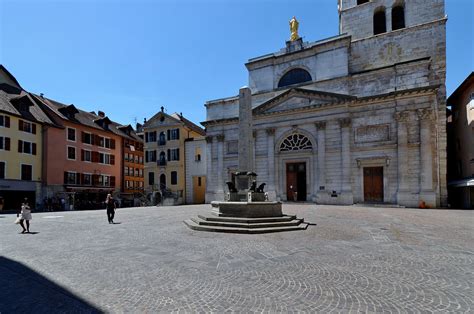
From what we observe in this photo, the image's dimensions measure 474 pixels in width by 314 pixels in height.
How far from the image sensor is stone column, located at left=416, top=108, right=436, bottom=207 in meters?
23.4

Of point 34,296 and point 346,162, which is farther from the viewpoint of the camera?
point 346,162

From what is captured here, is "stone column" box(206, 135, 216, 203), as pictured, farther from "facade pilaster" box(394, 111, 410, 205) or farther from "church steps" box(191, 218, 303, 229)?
"church steps" box(191, 218, 303, 229)

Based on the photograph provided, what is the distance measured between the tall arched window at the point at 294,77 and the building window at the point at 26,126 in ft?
96.3

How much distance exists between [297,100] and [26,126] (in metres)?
30.5

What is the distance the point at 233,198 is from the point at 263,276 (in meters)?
8.76

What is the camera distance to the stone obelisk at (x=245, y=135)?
1467 centimetres

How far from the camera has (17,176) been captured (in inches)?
1150

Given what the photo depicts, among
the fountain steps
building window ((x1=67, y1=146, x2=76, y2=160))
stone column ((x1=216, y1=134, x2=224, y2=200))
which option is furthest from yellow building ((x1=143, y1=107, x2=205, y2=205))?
the fountain steps

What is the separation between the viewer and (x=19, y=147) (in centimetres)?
2980

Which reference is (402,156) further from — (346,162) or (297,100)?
(297,100)

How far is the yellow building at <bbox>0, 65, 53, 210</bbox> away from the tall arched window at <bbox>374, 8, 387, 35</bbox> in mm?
40692

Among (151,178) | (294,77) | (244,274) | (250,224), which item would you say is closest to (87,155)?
(151,178)

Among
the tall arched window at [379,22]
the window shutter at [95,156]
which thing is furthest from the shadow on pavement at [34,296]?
the tall arched window at [379,22]

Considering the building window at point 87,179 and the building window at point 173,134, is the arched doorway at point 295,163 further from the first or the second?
the building window at point 87,179
